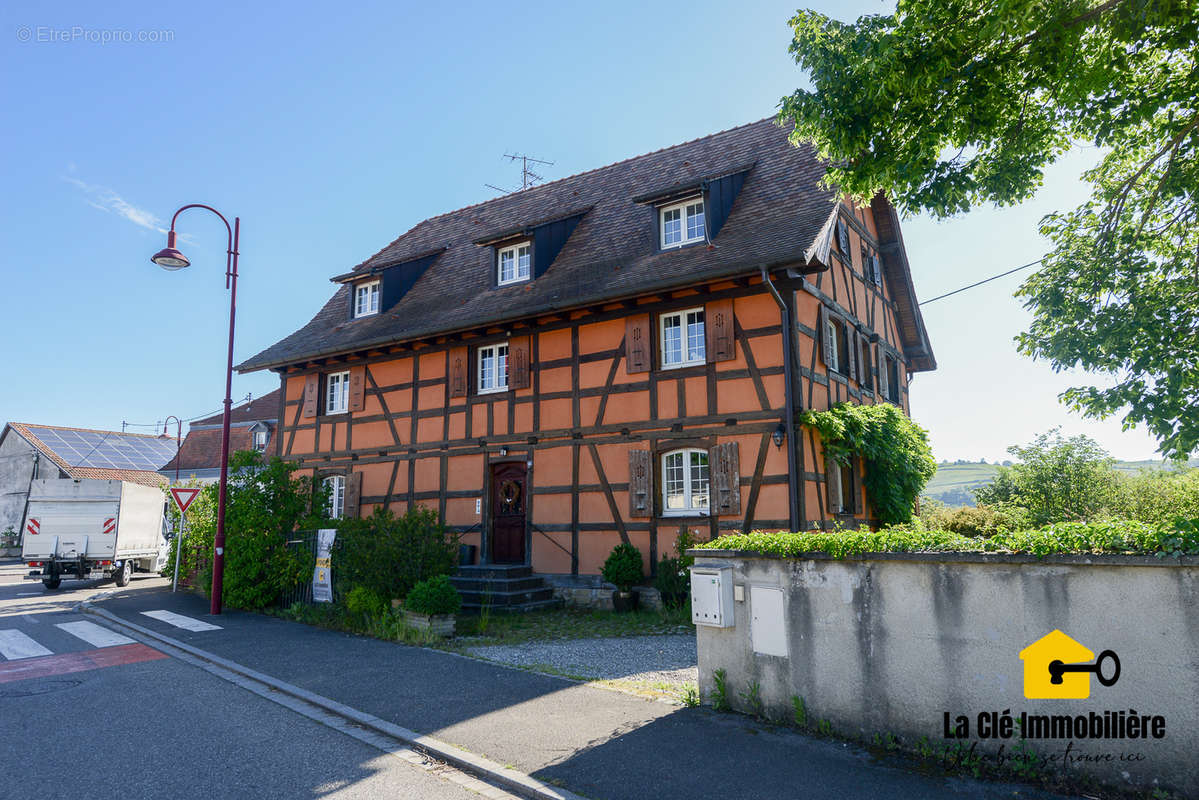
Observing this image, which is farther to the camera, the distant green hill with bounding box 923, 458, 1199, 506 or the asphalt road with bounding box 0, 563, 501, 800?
the distant green hill with bounding box 923, 458, 1199, 506

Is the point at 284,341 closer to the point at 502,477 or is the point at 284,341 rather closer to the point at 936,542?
the point at 502,477

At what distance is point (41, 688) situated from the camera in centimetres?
782

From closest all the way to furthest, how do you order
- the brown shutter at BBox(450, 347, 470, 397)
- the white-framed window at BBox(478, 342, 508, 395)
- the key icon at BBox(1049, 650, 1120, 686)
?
the key icon at BBox(1049, 650, 1120, 686), the white-framed window at BBox(478, 342, 508, 395), the brown shutter at BBox(450, 347, 470, 397)

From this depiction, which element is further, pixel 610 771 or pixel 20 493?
pixel 20 493

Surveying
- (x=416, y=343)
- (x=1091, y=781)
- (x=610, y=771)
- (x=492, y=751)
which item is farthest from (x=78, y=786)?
(x=416, y=343)

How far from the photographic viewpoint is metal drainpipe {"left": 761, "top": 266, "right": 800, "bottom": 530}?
38.4ft

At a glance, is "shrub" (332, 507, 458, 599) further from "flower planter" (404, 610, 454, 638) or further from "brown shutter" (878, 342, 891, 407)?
"brown shutter" (878, 342, 891, 407)

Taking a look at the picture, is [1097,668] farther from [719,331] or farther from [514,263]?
[514,263]

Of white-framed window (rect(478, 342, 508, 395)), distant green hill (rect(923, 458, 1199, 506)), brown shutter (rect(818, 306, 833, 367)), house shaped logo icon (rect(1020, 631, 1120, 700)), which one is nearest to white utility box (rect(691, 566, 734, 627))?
house shaped logo icon (rect(1020, 631, 1120, 700))

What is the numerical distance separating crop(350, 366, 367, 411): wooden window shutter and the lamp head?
594 cm

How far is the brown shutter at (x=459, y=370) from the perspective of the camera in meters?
16.2

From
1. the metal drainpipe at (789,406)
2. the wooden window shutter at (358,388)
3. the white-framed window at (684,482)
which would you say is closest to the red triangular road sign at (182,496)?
the wooden window shutter at (358,388)

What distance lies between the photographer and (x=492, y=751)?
5582 mm

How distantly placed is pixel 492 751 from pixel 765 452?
7.69 m
